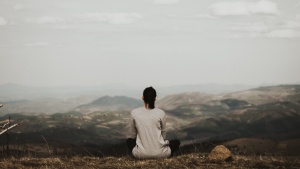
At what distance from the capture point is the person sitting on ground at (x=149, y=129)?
1060cm

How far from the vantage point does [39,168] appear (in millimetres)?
10906

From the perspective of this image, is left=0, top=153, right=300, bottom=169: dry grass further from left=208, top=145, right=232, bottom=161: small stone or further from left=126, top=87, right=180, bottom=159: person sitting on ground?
left=126, top=87, right=180, bottom=159: person sitting on ground

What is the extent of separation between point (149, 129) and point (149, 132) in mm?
82

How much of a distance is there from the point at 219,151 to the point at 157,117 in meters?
2.56

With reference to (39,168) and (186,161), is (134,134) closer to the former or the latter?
(186,161)

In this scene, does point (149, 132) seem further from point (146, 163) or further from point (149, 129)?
point (146, 163)

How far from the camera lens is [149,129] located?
1059 cm

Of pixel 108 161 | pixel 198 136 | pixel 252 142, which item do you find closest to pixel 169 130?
pixel 198 136

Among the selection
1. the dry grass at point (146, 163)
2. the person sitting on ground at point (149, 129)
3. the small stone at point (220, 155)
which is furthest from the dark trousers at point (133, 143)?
the small stone at point (220, 155)

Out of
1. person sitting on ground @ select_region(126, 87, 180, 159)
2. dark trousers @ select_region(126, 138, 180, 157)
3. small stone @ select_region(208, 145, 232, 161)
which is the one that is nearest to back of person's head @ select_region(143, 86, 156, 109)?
person sitting on ground @ select_region(126, 87, 180, 159)

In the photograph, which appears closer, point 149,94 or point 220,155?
point 149,94

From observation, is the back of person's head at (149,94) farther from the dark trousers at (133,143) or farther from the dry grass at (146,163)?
the dry grass at (146,163)

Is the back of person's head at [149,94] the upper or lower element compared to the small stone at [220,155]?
upper

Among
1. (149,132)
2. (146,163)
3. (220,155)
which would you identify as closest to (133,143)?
(146,163)
